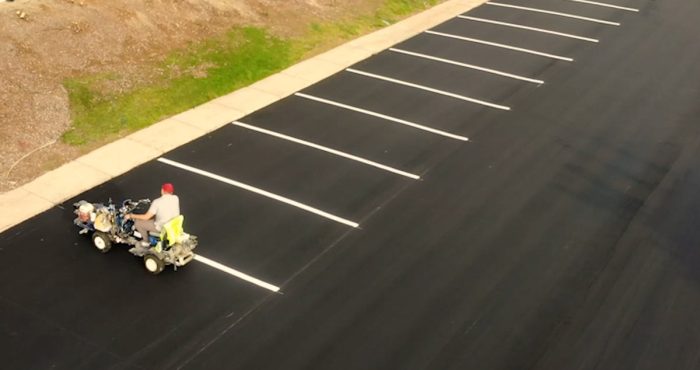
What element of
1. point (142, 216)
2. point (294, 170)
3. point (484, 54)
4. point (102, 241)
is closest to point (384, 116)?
point (294, 170)

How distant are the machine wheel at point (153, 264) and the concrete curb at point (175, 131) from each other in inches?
132

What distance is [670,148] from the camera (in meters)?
17.2

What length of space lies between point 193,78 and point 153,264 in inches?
352

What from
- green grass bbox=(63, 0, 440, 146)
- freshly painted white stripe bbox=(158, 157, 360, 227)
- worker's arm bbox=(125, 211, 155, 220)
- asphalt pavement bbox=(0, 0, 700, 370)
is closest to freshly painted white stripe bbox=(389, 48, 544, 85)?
asphalt pavement bbox=(0, 0, 700, 370)

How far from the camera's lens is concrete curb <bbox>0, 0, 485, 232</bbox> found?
14.7 metres

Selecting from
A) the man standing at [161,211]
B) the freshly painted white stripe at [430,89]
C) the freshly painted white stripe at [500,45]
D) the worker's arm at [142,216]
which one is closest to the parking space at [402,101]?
the freshly painted white stripe at [430,89]

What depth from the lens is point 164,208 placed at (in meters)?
12.1

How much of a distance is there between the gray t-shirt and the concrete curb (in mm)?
3546

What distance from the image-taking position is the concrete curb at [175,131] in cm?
1474

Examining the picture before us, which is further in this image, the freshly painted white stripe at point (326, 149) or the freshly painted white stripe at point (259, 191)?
the freshly painted white stripe at point (326, 149)

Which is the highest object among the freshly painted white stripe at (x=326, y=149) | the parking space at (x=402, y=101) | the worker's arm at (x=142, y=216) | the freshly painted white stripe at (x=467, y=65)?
the worker's arm at (x=142, y=216)

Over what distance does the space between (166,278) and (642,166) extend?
10972 mm

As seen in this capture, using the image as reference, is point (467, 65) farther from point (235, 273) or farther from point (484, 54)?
point (235, 273)

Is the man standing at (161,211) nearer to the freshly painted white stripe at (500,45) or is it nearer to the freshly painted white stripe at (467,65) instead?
the freshly painted white stripe at (467,65)
